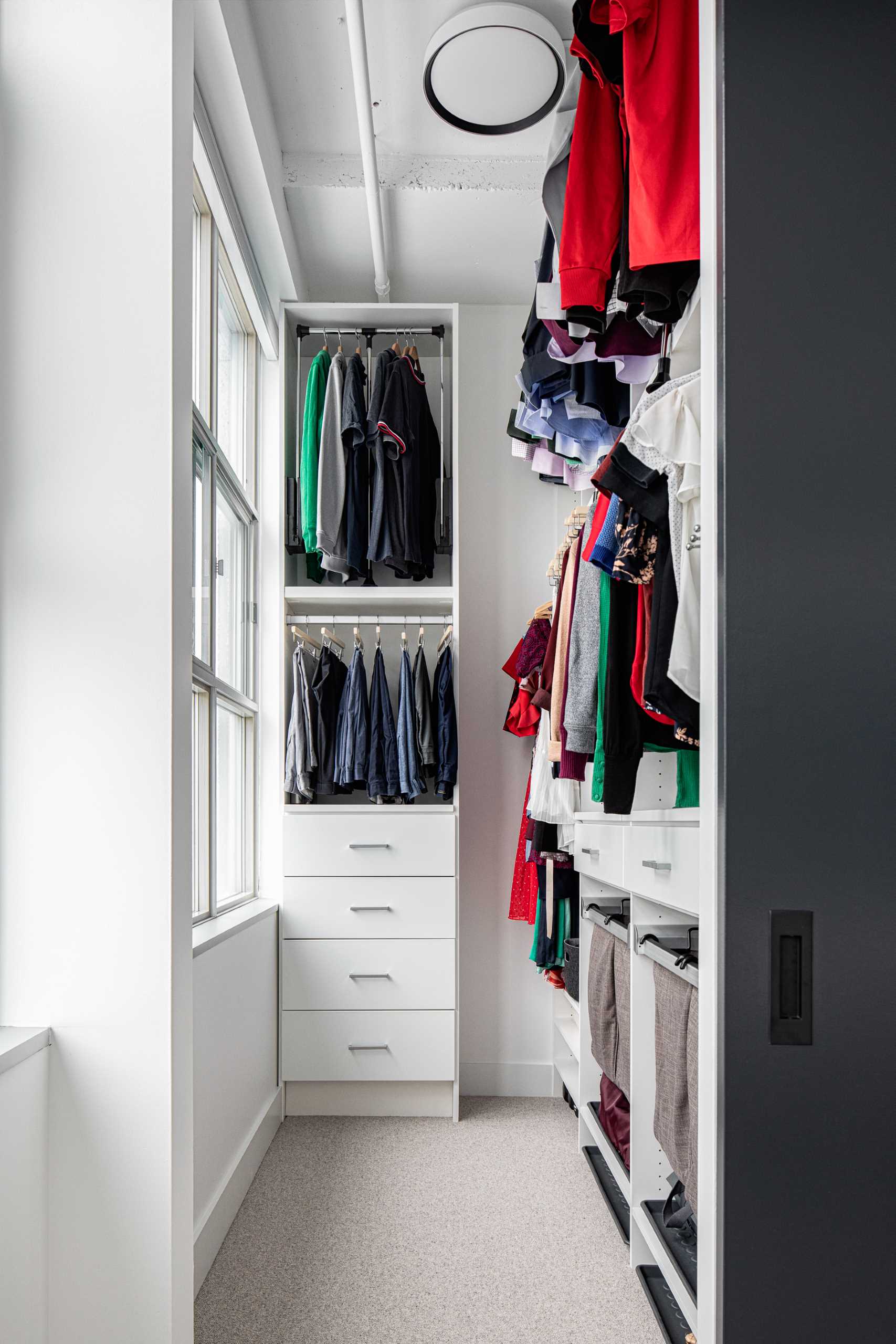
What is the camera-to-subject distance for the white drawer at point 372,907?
10.9 ft

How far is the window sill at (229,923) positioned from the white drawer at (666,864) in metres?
0.95

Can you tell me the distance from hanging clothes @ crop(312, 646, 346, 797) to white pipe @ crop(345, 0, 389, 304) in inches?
50.8

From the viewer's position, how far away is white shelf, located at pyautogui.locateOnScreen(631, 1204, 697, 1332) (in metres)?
1.75

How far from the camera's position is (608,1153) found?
2.49 meters

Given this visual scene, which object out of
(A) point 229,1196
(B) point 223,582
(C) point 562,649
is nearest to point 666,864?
(C) point 562,649

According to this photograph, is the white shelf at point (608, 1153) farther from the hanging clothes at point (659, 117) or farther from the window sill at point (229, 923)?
the hanging clothes at point (659, 117)
